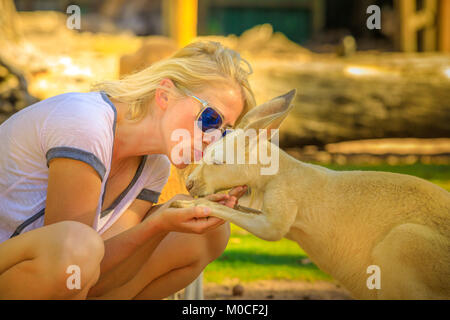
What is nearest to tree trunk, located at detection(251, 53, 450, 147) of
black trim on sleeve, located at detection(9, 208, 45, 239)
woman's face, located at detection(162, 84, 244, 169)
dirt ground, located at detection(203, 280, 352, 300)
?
dirt ground, located at detection(203, 280, 352, 300)

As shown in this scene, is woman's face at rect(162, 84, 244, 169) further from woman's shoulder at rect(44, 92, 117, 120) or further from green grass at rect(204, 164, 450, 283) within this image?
green grass at rect(204, 164, 450, 283)

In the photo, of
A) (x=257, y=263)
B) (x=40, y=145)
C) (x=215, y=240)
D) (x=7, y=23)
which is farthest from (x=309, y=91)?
(x=40, y=145)

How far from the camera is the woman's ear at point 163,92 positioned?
2.38 meters

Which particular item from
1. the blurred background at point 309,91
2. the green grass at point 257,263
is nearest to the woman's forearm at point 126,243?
the blurred background at point 309,91

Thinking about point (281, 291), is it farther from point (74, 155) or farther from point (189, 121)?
point (74, 155)

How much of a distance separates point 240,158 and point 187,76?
17.7 inches

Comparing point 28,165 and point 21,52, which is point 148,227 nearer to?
point 28,165

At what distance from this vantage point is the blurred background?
3545 millimetres

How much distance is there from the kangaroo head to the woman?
0.10 m

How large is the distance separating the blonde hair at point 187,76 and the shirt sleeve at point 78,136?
0.28m

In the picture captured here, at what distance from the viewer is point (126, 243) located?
7.30 ft

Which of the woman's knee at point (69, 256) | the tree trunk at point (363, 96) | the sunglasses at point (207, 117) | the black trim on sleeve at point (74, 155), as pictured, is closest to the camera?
the woman's knee at point (69, 256)

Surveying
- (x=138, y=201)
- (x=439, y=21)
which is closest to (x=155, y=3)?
(x=439, y=21)

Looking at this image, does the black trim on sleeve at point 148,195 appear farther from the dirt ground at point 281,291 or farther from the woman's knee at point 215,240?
the dirt ground at point 281,291
